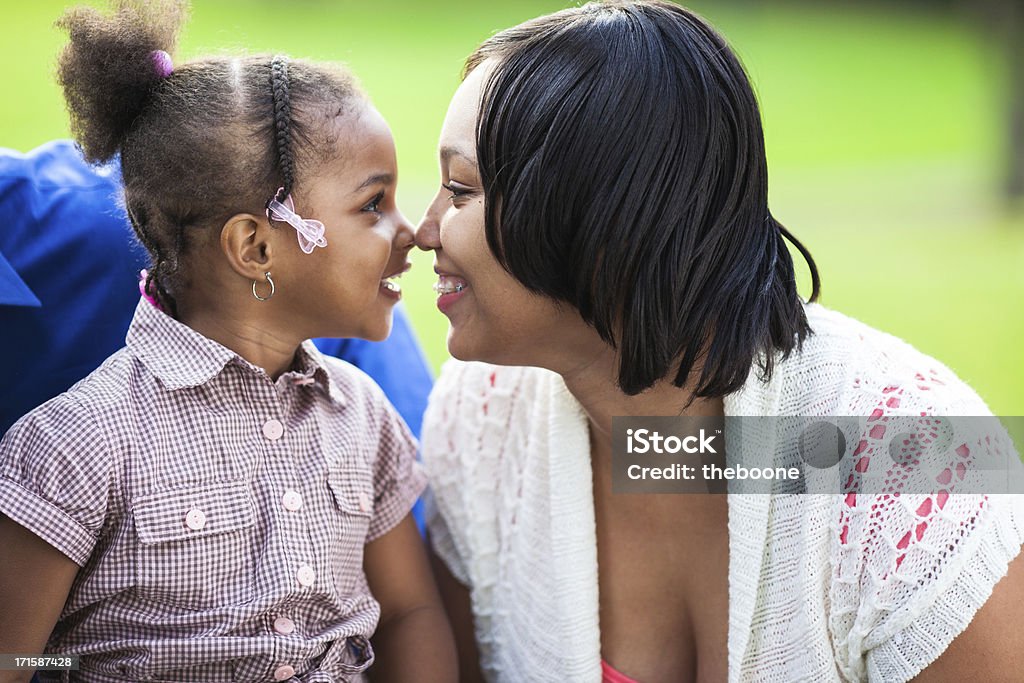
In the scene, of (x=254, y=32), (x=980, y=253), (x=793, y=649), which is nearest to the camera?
(x=793, y=649)

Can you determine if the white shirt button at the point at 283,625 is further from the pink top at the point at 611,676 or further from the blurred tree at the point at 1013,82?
the blurred tree at the point at 1013,82

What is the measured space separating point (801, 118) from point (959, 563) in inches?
531

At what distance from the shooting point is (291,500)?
194 centimetres

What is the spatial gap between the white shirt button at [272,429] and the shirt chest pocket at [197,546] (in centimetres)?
11

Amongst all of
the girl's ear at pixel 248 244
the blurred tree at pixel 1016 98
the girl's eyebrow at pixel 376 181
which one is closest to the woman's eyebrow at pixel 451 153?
the girl's eyebrow at pixel 376 181

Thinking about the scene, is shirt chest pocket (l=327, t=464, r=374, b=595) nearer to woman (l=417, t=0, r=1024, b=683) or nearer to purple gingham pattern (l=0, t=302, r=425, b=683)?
purple gingham pattern (l=0, t=302, r=425, b=683)

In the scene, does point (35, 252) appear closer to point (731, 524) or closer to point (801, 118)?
point (731, 524)

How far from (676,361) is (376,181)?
2.03 feet

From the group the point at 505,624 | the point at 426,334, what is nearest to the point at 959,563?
the point at 505,624

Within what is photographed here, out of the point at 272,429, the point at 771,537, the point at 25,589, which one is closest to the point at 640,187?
the point at 771,537

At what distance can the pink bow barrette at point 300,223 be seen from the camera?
1.99 metres

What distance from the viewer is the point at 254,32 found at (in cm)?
1300

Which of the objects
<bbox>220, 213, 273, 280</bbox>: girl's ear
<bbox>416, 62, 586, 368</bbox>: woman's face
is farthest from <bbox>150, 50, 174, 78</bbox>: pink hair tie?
<bbox>416, 62, 586, 368</bbox>: woman's face

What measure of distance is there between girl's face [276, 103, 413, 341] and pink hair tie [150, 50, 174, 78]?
31cm
